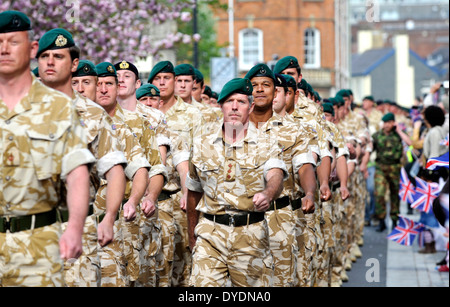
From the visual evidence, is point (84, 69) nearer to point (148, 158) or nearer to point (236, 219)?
point (148, 158)

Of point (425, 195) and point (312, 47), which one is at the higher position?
point (312, 47)

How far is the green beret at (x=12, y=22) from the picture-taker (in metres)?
5.69

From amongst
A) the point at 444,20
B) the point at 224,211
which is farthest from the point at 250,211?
the point at 444,20

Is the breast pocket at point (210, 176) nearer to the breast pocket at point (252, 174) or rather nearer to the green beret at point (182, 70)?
the breast pocket at point (252, 174)

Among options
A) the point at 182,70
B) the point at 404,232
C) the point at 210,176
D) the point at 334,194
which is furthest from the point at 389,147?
the point at 210,176

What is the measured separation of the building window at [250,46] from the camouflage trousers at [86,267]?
58.2m

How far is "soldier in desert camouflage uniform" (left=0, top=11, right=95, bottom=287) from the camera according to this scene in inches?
224

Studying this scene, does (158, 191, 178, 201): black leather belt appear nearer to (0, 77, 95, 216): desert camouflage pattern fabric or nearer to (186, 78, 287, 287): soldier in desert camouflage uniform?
(186, 78, 287, 287): soldier in desert camouflage uniform

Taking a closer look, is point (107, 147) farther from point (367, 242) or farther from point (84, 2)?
point (84, 2)

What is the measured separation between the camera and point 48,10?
21156mm

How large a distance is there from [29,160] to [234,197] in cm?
242

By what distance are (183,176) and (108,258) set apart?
1.80m

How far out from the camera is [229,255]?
7.86 metres

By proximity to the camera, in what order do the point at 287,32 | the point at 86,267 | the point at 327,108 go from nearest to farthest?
the point at 86,267, the point at 327,108, the point at 287,32
